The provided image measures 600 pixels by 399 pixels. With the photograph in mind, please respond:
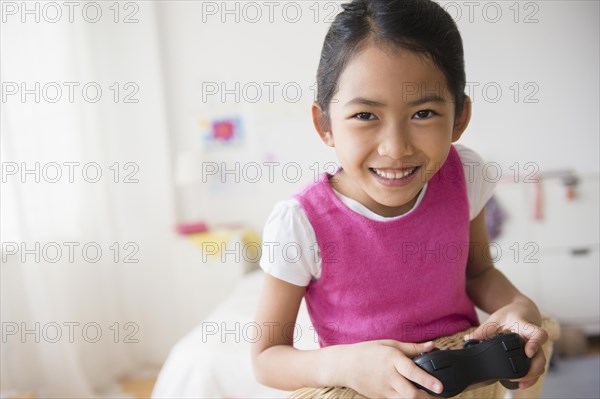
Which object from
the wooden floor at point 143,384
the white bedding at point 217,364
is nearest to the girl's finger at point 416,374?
the white bedding at point 217,364

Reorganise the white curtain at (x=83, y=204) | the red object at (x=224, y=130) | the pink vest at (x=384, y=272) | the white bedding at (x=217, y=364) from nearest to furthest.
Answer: the pink vest at (x=384, y=272) → the white bedding at (x=217, y=364) → the white curtain at (x=83, y=204) → the red object at (x=224, y=130)

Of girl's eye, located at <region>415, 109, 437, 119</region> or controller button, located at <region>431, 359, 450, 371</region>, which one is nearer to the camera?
controller button, located at <region>431, 359, 450, 371</region>

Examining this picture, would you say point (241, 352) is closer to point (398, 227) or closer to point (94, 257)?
point (398, 227)

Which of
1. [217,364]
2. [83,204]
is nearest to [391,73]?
[217,364]

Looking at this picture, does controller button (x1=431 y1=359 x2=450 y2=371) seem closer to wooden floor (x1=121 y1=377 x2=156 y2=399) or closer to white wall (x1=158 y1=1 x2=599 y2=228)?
white wall (x1=158 y1=1 x2=599 y2=228)

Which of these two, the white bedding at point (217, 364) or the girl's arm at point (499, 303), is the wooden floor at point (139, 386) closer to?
the white bedding at point (217, 364)

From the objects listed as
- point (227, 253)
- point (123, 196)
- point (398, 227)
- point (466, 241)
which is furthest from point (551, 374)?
point (123, 196)

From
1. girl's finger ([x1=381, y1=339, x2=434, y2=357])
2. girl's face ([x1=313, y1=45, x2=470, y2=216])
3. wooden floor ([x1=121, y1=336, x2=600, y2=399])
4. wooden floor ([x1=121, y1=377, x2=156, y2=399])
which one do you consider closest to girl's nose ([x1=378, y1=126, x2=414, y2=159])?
girl's face ([x1=313, y1=45, x2=470, y2=216])

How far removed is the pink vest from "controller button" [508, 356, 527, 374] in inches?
7.7

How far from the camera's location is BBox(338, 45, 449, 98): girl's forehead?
0.60 m

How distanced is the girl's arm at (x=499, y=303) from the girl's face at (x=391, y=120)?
0.19 metres

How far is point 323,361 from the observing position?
0.61m

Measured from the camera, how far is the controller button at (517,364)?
0.53 m

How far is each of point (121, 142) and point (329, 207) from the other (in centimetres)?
215
